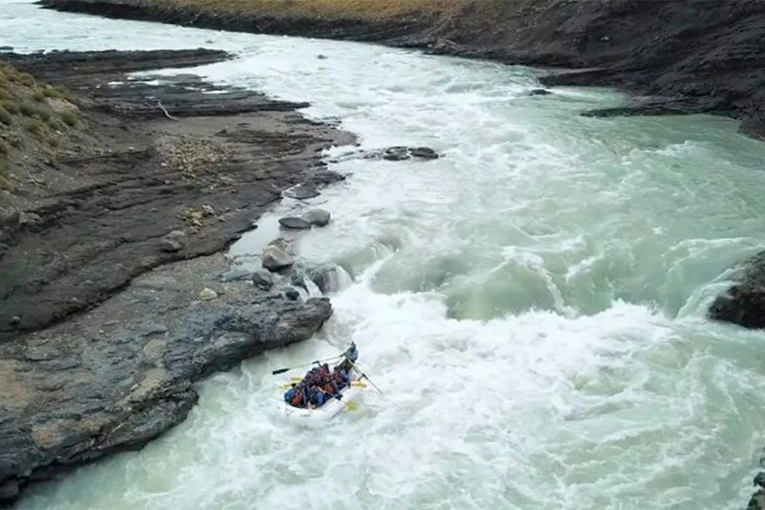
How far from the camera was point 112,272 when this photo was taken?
2025 centimetres

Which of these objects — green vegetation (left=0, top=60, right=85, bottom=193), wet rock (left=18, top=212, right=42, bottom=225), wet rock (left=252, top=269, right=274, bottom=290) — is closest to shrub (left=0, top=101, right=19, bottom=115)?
green vegetation (left=0, top=60, right=85, bottom=193)

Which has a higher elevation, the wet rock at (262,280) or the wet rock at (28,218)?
the wet rock at (28,218)

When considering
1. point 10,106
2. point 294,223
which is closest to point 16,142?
point 10,106

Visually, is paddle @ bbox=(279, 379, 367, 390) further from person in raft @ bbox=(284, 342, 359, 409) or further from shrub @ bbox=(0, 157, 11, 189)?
shrub @ bbox=(0, 157, 11, 189)

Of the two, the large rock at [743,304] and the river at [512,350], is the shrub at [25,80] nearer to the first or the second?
the river at [512,350]

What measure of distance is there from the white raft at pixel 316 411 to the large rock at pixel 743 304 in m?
10.4

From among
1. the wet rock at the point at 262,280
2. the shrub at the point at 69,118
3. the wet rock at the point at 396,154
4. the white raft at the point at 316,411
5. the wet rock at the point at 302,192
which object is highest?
the shrub at the point at 69,118

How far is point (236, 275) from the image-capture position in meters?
20.8

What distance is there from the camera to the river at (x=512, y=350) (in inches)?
579

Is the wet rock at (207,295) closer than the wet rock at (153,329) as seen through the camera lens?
No

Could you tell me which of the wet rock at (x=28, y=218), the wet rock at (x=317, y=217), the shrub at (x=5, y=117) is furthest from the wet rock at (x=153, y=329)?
the shrub at (x=5, y=117)

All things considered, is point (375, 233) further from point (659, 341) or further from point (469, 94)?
point (469, 94)

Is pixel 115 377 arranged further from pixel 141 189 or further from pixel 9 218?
pixel 141 189

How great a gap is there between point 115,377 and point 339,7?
54184 millimetres
